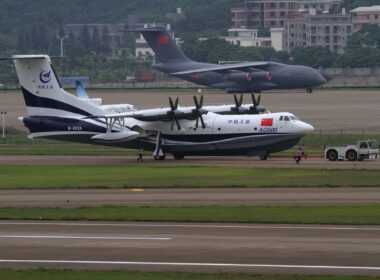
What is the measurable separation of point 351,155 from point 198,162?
26.1ft

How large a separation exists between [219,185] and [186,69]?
97591 millimetres

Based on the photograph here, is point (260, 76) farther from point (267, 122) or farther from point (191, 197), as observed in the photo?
point (191, 197)

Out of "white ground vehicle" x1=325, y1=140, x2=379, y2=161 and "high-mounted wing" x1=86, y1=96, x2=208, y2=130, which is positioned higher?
"high-mounted wing" x1=86, y1=96, x2=208, y2=130

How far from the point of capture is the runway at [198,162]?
216ft

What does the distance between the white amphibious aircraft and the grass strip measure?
26279mm

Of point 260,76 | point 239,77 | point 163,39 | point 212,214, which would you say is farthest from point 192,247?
point 163,39

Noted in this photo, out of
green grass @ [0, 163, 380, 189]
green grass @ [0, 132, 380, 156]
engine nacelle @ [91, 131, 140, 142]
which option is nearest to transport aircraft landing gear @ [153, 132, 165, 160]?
engine nacelle @ [91, 131, 140, 142]

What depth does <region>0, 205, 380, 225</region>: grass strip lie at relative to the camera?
40.8 metres

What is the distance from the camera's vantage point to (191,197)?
48.9 m

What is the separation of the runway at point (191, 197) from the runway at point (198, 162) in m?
12.8

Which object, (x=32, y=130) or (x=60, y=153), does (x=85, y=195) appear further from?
(x=60, y=153)

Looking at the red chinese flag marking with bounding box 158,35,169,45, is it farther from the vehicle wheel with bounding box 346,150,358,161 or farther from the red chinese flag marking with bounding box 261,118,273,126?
the vehicle wheel with bounding box 346,150,358,161

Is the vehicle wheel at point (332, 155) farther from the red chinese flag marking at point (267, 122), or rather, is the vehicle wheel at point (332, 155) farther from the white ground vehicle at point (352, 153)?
the red chinese flag marking at point (267, 122)

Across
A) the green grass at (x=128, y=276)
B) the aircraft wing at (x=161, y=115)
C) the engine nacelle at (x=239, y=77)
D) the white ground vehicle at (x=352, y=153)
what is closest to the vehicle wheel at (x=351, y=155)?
the white ground vehicle at (x=352, y=153)
